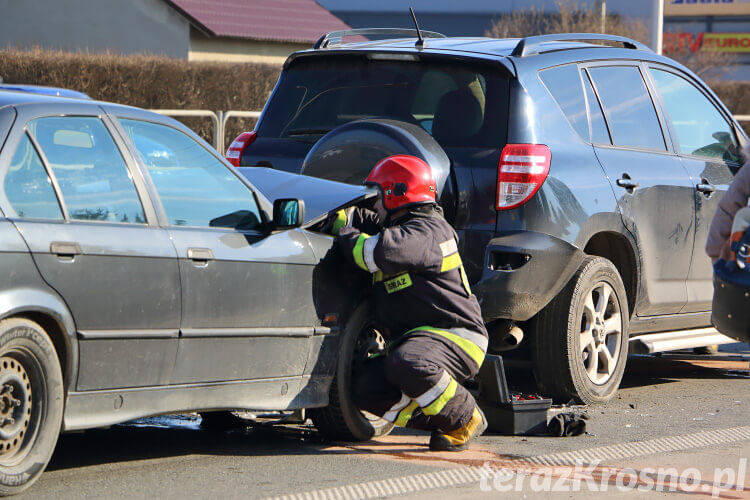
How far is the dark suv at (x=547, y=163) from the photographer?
22.0 feet

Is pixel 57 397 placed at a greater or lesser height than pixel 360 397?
greater

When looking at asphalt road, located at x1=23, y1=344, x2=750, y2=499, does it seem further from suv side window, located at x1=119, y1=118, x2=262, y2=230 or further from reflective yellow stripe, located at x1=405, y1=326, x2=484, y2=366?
suv side window, located at x1=119, y1=118, x2=262, y2=230

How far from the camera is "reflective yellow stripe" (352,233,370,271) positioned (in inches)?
231

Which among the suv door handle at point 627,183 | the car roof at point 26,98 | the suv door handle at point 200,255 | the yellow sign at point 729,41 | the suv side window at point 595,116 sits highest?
the car roof at point 26,98

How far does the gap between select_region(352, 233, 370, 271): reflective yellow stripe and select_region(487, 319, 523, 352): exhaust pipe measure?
4.30 ft

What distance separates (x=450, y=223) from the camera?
22.0ft

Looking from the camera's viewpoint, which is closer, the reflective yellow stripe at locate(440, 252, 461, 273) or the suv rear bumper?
the reflective yellow stripe at locate(440, 252, 461, 273)

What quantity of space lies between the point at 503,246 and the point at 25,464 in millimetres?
2884

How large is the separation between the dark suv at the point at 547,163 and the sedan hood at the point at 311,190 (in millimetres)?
447

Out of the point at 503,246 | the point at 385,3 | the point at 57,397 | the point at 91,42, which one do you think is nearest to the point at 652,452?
the point at 503,246

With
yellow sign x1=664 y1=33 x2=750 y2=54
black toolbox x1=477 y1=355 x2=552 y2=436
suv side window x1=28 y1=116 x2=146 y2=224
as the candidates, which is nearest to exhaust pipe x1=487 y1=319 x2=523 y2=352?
black toolbox x1=477 y1=355 x2=552 y2=436

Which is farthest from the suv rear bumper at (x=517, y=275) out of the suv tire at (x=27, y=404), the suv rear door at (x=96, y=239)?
the suv tire at (x=27, y=404)

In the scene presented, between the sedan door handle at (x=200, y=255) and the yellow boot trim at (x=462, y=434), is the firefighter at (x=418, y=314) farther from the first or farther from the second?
the sedan door handle at (x=200, y=255)

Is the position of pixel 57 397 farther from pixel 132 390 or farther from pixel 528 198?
pixel 528 198
